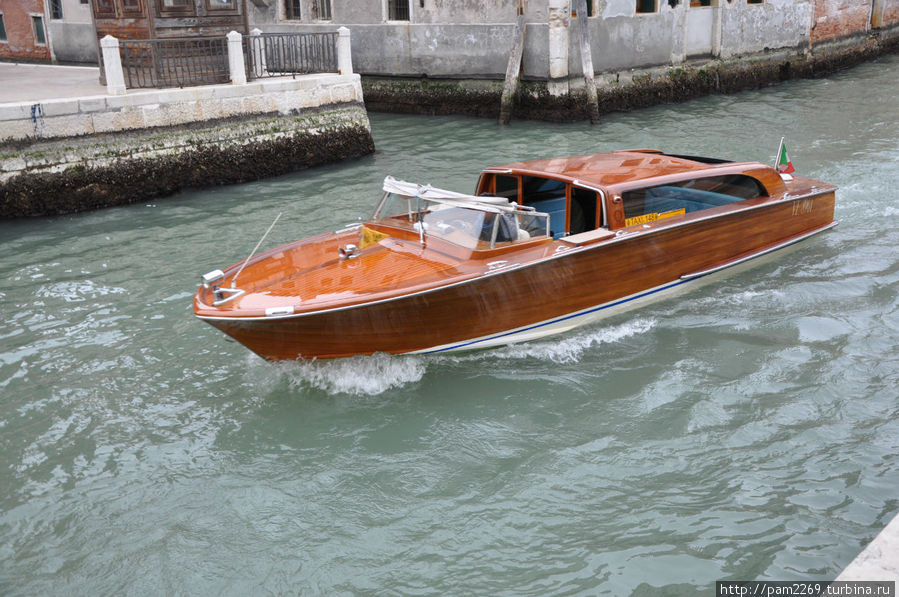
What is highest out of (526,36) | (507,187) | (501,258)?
(526,36)

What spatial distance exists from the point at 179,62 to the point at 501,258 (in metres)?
8.58

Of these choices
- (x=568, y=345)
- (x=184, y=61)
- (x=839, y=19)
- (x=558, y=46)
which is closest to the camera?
(x=568, y=345)

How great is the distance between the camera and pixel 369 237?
689cm

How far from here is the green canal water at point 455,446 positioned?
14.5ft

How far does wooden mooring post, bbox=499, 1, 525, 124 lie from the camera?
15898mm

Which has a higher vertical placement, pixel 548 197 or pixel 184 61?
pixel 184 61

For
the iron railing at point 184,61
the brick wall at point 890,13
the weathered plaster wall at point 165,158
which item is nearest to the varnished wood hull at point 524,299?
the weathered plaster wall at point 165,158

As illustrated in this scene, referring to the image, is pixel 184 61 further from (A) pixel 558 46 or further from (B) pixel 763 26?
(B) pixel 763 26

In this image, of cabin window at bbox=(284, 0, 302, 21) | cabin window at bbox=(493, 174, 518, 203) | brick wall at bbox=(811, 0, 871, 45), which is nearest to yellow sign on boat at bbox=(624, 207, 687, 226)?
cabin window at bbox=(493, 174, 518, 203)

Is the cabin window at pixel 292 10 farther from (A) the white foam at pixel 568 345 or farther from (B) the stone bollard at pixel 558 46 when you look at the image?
(A) the white foam at pixel 568 345

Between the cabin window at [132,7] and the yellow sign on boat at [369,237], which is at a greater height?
the cabin window at [132,7]

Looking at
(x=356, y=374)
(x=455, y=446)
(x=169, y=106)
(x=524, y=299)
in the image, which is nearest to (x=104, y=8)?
(x=169, y=106)

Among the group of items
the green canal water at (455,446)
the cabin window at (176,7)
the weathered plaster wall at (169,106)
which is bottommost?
the green canal water at (455,446)

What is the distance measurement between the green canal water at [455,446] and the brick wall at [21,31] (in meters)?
13.8
